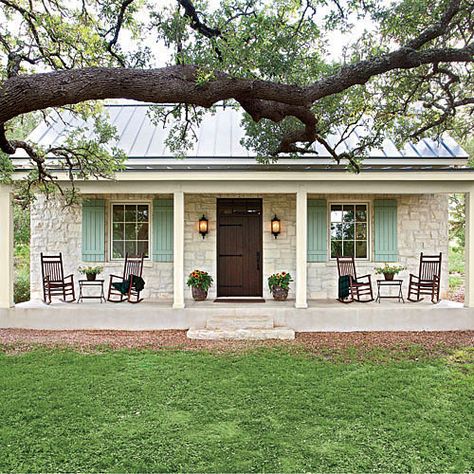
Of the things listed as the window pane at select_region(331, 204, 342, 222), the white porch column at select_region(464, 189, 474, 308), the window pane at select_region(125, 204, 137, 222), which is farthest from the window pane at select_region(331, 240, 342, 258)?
the window pane at select_region(125, 204, 137, 222)

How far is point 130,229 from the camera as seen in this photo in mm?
10383

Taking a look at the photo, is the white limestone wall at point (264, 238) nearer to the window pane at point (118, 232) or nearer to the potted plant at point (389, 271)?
the window pane at point (118, 232)

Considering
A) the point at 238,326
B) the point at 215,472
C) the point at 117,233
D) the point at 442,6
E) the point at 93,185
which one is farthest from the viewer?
the point at 117,233

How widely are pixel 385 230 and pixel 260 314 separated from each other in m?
3.49

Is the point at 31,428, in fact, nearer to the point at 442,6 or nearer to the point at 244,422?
the point at 244,422

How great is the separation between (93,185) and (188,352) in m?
3.80

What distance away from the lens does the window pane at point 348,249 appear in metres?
10.3

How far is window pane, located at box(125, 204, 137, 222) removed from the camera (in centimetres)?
1041

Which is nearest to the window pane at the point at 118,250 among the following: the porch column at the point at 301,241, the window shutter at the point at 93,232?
the window shutter at the point at 93,232

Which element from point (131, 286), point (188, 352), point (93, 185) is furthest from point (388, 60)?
point (131, 286)

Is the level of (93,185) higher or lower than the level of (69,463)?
higher

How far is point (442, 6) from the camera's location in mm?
5965

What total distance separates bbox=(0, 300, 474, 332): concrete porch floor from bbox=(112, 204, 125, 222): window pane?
93.0 inches

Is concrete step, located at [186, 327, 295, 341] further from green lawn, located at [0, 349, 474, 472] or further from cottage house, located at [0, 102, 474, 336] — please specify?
cottage house, located at [0, 102, 474, 336]
